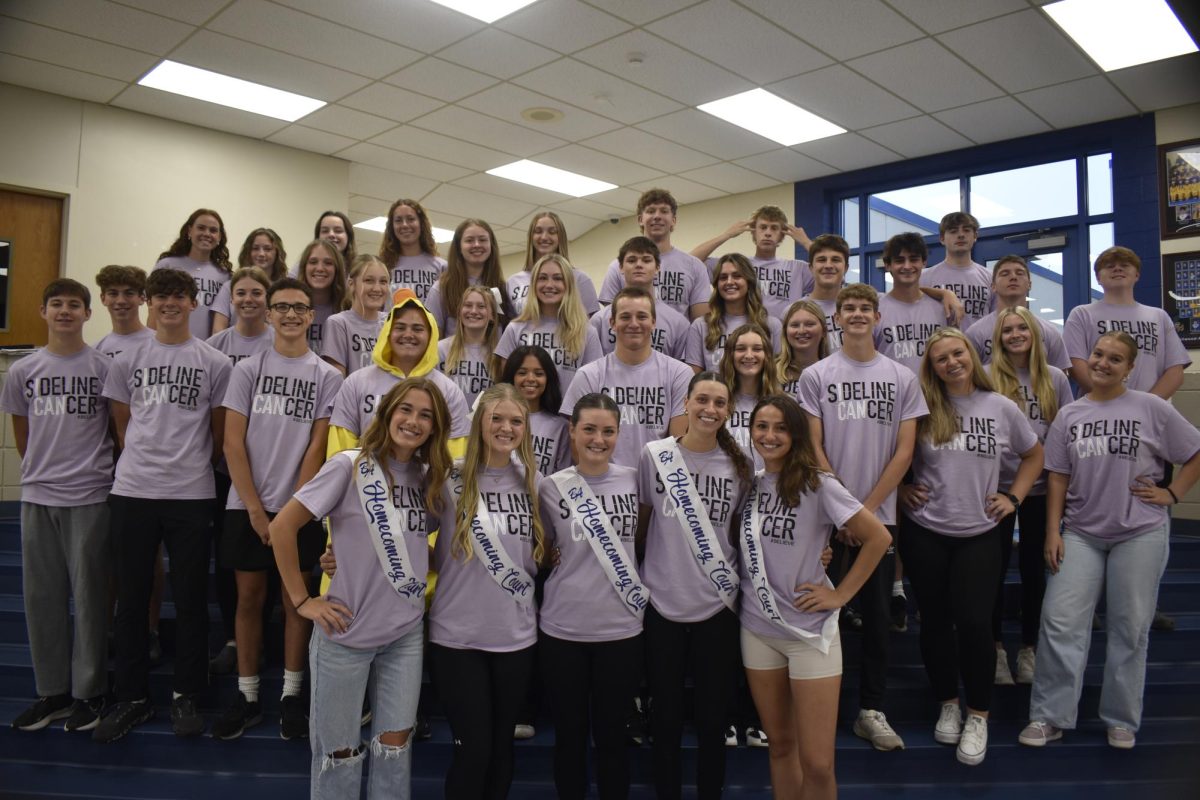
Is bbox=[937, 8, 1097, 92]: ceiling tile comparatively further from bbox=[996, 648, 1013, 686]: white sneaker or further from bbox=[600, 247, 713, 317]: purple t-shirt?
bbox=[996, 648, 1013, 686]: white sneaker

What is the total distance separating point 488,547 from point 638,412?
2.95 ft

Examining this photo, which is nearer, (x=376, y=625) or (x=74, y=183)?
(x=376, y=625)

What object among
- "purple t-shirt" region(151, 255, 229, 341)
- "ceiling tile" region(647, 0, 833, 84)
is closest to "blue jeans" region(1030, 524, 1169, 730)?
"ceiling tile" region(647, 0, 833, 84)

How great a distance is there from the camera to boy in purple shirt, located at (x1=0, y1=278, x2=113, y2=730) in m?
2.91

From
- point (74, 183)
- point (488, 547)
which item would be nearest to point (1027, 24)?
point (488, 547)

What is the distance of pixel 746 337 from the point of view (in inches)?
116

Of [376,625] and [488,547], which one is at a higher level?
[488,547]

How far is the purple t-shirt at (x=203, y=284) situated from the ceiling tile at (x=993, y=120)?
5.81m

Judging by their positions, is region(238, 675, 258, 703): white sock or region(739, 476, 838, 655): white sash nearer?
region(739, 476, 838, 655): white sash

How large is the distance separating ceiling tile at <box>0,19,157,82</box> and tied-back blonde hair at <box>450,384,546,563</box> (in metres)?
4.99

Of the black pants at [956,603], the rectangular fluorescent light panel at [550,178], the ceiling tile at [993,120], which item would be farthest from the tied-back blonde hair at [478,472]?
the rectangular fluorescent light panel at [550,178]

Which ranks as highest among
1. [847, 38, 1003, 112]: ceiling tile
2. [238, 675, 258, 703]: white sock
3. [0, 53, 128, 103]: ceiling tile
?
[847, 38, 1003, 112]: ceiling tile

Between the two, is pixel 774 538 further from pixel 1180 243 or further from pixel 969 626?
pixel 1180 243

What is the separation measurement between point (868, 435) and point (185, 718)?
8.98 feet
